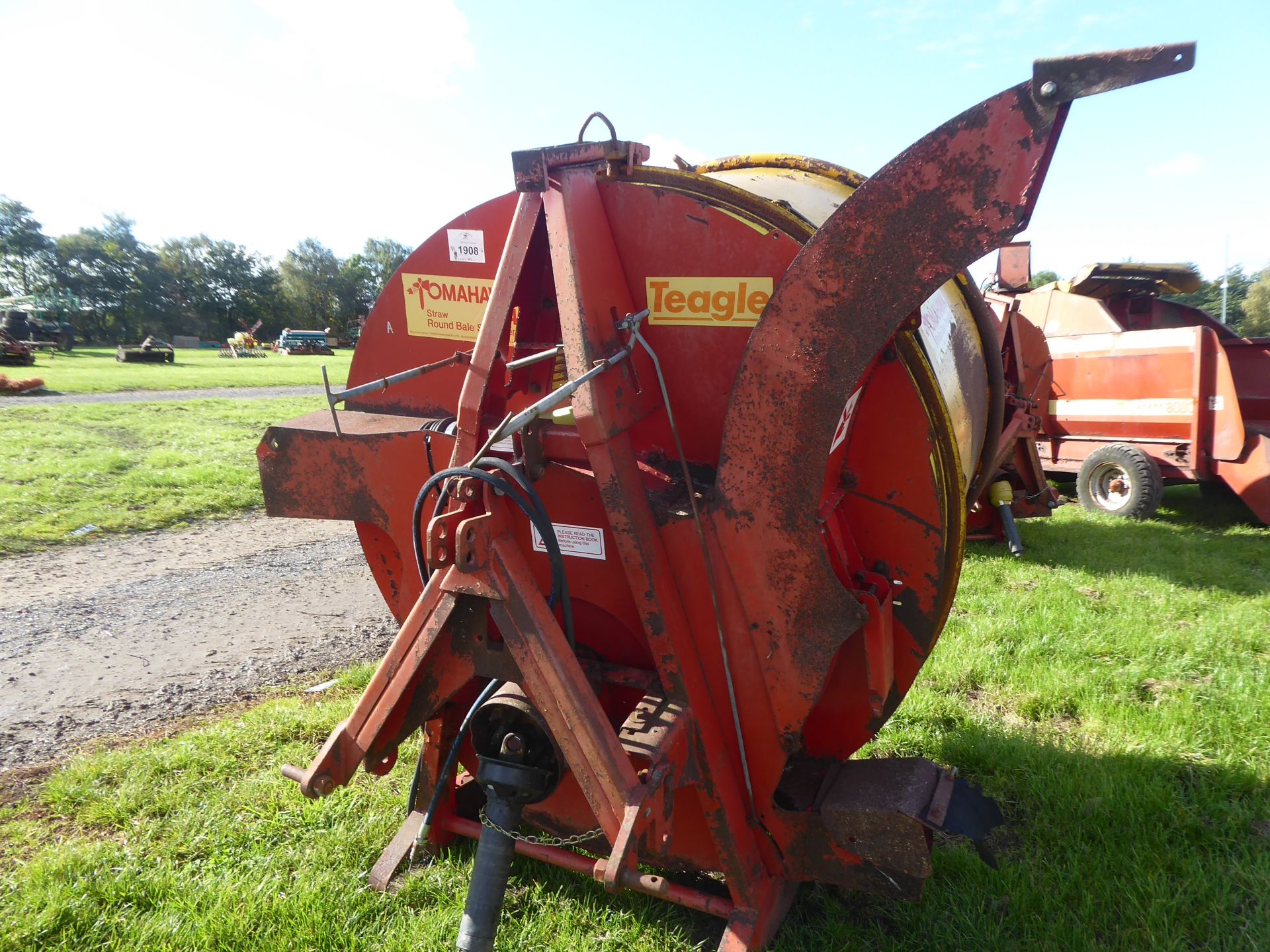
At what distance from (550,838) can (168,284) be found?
66.3 metres

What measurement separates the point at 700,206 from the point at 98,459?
910cm

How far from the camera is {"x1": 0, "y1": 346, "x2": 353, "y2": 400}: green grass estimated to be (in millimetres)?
17812

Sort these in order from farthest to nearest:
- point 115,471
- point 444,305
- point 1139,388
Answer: point 115,471, point 1139,388, point 444,305

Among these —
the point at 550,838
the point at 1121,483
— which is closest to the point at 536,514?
the point at 550,838

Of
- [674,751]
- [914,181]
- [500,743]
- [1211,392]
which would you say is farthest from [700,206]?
[1211,392]

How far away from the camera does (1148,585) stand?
5238 mm

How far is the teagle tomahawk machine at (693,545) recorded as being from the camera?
183cm

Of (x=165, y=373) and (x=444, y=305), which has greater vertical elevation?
(x=444, y=305)

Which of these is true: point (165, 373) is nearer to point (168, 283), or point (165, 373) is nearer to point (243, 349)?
point (243, 349)

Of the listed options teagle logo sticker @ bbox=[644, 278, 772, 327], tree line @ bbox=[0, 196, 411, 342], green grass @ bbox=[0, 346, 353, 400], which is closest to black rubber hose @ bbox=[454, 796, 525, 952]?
teagle logo sticker @ bbox=[644, 278, 772, 327]

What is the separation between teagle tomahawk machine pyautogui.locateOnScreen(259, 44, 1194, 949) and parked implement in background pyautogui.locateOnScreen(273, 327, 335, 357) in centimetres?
4348

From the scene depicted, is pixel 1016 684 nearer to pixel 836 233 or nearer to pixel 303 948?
pixel 836 233

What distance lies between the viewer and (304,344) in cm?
4216

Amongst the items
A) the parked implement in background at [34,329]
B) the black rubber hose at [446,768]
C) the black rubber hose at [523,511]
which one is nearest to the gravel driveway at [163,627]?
the black rubber hose at [446,768]
